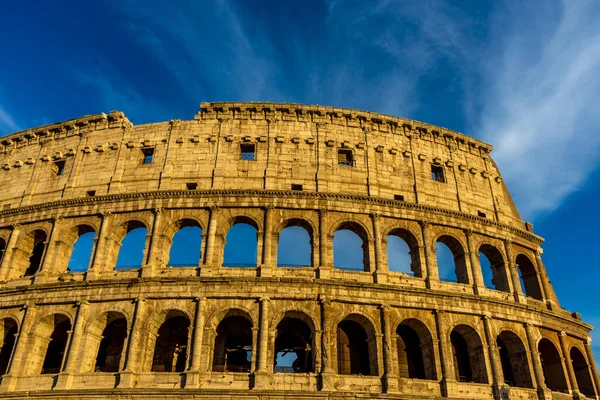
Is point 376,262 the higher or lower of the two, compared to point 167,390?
higher

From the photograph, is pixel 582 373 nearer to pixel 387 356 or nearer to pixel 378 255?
pixel 387 356

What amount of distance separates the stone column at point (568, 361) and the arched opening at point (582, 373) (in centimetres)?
102

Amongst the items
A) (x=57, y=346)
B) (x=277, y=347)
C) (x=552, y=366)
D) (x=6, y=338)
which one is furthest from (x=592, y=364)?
(x=6, y=338)

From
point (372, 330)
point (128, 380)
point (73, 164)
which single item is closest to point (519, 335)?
point (372, 330)

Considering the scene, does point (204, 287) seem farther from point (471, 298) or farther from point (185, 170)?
point (471, 298)

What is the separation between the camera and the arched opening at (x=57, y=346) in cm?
2091

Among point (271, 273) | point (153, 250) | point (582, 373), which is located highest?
point (153, 250)

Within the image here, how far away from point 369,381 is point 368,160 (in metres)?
10.9

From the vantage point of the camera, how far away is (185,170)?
23500 mm

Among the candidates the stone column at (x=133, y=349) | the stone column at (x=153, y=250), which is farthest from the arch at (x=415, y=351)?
the stone column at (x=153, y=250)

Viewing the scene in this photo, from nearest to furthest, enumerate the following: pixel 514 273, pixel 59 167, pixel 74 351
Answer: pixel 74 351, pixel 514 273, pixel 59 167

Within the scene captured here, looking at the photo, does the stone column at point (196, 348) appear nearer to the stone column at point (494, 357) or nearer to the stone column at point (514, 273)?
the stone column at point (494, 357)

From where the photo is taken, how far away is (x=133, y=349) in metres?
18.6

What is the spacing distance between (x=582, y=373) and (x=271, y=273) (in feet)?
55.3
